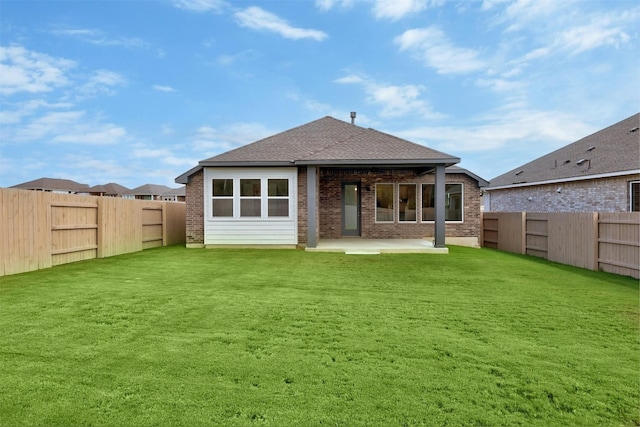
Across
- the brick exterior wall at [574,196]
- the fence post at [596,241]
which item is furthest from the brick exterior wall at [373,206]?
the fence post at [596,241]

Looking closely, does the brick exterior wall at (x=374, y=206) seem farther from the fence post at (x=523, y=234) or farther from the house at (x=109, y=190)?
the house at (x=109, y=190)

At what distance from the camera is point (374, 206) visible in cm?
1538

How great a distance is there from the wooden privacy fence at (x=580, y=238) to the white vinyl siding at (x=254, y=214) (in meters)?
8.05

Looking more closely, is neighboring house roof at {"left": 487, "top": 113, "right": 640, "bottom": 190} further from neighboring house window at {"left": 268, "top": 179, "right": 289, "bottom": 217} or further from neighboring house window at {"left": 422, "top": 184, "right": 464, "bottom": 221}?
neighboring house window at {"left": 268, "top": 179, "right": 289, "bottom": 217}

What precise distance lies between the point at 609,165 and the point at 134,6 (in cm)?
1846

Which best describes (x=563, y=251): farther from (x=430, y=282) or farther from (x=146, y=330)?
(x=146, y=330)

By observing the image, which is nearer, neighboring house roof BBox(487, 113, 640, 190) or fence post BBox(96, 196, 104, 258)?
fence post BBox(96, 196, 104, 258)

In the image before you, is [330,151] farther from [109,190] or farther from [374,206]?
[109,190]

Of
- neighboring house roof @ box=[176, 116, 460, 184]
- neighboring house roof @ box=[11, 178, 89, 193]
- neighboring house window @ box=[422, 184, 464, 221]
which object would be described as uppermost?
neighboring house roof @ box=[11, 178, 89, 193]

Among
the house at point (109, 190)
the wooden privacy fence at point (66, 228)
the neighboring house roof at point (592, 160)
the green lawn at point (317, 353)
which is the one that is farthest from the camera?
the house at point (109, 190)

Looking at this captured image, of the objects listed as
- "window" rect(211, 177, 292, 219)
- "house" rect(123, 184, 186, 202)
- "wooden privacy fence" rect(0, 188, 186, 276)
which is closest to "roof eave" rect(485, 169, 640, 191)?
"window" rect(211, 177, 292, 219)

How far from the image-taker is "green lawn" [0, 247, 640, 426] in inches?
101

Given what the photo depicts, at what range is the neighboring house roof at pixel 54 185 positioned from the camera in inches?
1742

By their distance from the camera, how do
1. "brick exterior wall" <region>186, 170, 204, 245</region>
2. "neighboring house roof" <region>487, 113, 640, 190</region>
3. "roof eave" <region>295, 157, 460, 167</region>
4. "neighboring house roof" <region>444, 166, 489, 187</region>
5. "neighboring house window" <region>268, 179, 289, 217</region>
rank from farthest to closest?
"neighboring house roof" <region>444, 166, 489, 187</region>, "brick exterior wall" <region>186, 170, 204, 245</region>, "neighboring house roof" <region>487, 113, 640, 190</region>, "neighboring house window" <region>268, 179, 289, 217</region>, "roof eave" <region>295, 157, 460, 167</region>
